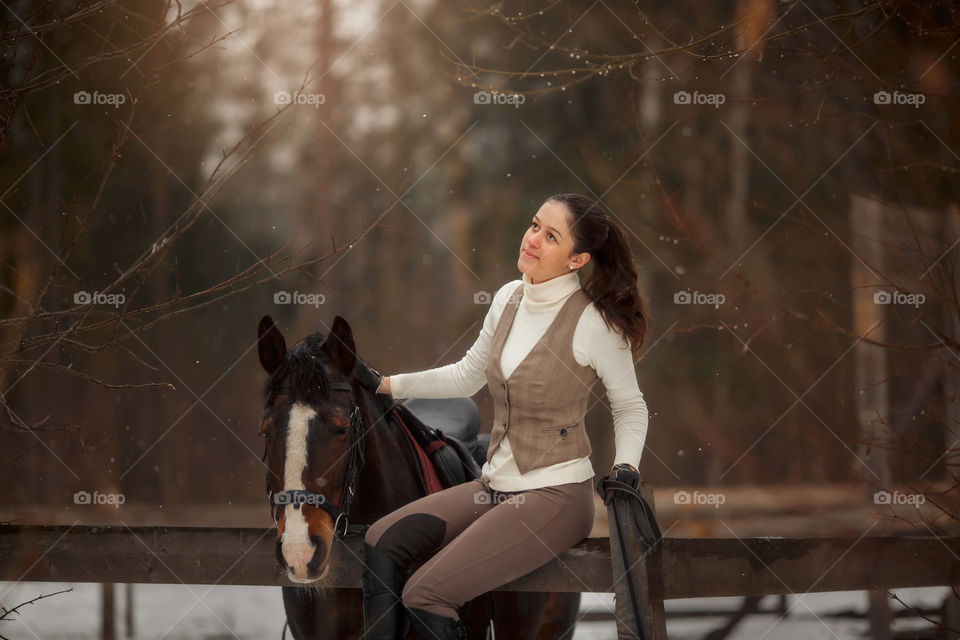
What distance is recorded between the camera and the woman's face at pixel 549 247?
97.6 inches

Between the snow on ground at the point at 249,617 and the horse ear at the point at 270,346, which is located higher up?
the horse ear at the point at 270,346

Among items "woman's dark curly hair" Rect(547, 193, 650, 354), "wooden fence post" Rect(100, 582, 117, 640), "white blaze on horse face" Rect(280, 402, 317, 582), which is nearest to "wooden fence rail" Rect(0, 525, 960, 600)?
"white blaze on horse face" Rect(280, 402, 317, 582)

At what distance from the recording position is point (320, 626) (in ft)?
9.83

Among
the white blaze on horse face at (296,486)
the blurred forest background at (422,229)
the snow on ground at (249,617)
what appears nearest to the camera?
the white blaze on horse face at (296,486)

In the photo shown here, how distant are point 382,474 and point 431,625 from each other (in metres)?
0.65

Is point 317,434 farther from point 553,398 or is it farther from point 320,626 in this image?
point 320,626

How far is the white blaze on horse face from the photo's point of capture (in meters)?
2.09

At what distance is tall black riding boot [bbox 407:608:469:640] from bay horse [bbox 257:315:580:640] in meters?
0.28

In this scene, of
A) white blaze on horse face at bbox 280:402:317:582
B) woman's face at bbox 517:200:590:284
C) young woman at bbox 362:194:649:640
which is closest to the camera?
white blaze on horse face at bbox 280:402:317:582

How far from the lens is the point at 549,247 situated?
248 cm

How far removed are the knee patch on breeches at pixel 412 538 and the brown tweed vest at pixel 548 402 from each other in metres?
0.30

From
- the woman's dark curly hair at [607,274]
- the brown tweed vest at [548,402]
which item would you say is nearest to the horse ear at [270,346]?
the brown tweed vest at [548,402]

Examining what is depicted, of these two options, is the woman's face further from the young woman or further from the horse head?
the horse head

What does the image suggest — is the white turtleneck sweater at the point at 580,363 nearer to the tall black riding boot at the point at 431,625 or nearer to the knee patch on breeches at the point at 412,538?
the knee patch on breeches at the point at 412,538
